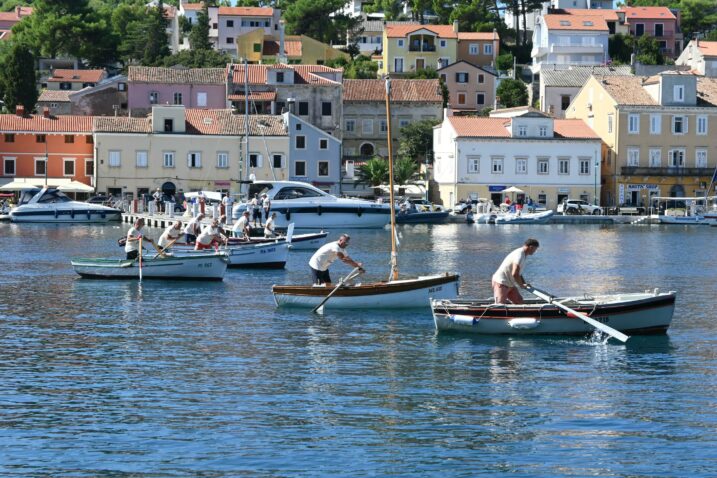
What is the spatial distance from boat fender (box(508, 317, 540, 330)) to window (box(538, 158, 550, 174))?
74064 millimetres

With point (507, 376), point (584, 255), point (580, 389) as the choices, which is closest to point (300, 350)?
point (507, 376)

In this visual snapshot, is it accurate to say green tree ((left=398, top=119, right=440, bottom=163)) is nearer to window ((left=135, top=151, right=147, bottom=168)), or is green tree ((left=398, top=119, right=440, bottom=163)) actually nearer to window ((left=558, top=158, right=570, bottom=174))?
window ((left=558, top=158, right=570, bottom=174))

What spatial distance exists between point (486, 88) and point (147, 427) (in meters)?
116

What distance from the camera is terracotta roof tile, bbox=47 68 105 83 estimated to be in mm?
132125

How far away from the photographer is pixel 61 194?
96.1 m

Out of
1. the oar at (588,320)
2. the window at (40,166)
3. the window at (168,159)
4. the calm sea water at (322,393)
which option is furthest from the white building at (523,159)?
the oar at (588,320)

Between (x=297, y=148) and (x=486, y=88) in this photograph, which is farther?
(x=486, y=88)

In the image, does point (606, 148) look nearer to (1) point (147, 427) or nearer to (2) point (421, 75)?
(2) point (421, 75)

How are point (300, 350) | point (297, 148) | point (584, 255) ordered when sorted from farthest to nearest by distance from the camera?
point (297, 148)
point (584, 255)
point (300, 350)

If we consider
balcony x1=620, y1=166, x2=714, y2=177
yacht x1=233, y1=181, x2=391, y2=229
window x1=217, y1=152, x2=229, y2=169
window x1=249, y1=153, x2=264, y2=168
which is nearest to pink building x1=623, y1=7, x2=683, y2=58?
balcony x1=620, y1=166, x2=714, y2=177

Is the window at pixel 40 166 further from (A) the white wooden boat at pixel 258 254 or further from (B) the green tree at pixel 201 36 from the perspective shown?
(A) the white wooden boat at pixel 258 254

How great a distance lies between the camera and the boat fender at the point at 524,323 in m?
31.9

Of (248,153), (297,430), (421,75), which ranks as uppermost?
(421,75)

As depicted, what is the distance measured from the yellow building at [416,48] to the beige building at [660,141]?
1414 inches
